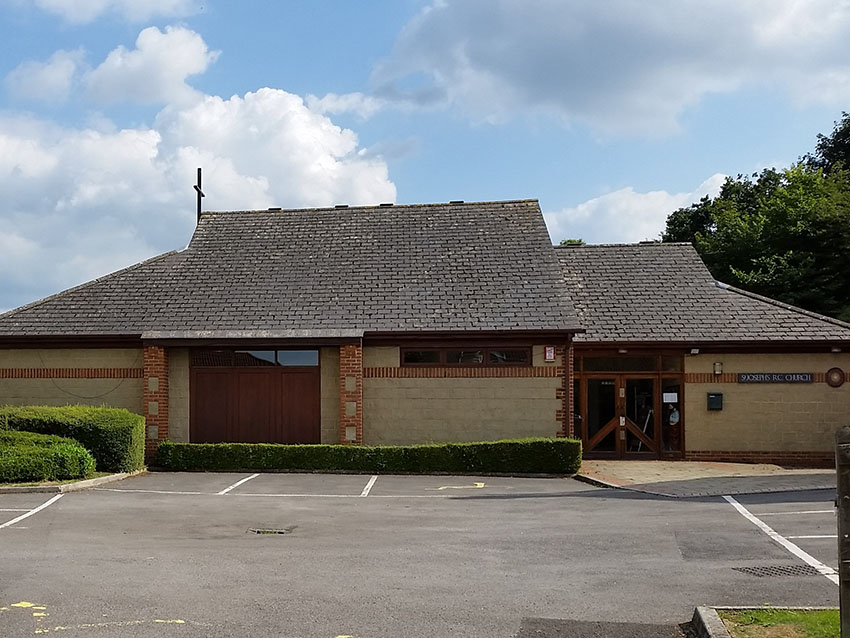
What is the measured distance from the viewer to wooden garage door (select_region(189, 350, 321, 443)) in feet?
70.1

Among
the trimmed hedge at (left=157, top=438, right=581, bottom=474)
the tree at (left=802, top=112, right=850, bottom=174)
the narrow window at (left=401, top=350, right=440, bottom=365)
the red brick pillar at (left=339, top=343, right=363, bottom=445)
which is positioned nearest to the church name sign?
the trimmed hedge at (left=157, top=438, right=581, bottom=474)

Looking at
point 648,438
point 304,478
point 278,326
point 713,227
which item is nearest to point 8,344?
point 278,326

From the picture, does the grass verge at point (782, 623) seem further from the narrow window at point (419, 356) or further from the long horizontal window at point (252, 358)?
the long horizontal window at point (252, 358)

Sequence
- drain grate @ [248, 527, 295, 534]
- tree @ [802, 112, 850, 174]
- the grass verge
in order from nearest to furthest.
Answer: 1. the grass verge
2. drain grate @ [248, 527, 295, 534]
3. tree @ [802, 112, 850, 174]

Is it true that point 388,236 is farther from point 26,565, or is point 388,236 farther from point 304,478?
point 26,565

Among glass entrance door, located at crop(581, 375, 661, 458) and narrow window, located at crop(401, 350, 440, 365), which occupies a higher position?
narrow window, located at crop(401, 350, 440, 365)

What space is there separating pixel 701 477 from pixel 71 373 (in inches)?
585

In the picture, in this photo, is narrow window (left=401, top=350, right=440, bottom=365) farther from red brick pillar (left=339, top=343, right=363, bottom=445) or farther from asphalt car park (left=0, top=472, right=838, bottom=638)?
asphalt car park (left=0, top=472, right=838, bottom=638)

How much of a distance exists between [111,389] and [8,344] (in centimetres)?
279

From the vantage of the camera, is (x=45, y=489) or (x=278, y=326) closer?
(x=45, y=489)

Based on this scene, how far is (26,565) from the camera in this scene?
8.98 metres

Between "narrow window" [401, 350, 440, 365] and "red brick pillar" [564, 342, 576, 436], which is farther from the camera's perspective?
"narrow window" [401, 350, 440, 365]

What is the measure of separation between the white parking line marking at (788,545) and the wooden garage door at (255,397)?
1059 cm

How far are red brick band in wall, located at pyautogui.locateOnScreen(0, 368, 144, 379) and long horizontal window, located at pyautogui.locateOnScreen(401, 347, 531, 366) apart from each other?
6.64 meters
